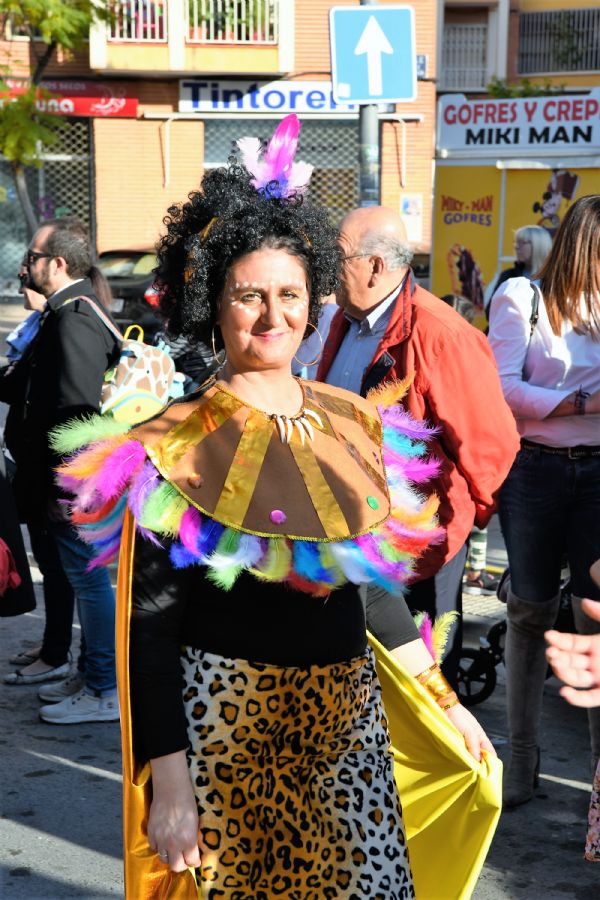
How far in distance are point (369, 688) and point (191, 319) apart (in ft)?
2.76

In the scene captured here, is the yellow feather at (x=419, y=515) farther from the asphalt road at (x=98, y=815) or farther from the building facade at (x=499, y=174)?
the building facade at (x=499, y=174)

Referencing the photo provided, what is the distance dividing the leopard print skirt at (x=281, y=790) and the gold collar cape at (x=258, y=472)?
28cm

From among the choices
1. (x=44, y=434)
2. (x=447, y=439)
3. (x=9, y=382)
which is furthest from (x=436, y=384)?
(x=9, y=382)

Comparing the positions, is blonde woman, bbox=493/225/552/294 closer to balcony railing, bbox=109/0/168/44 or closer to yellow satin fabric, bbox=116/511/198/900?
yellow satin fabric, bbox=116/511/198/900

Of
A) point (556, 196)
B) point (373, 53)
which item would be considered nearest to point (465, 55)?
point (556, 196)

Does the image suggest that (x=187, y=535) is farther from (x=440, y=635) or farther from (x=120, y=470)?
(x=440, y=635)

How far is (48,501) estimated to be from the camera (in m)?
4.88

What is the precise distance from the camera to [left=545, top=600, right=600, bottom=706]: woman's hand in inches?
72.6

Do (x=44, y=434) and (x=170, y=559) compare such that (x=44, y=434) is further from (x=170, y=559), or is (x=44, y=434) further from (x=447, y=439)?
(x=170, y=559)

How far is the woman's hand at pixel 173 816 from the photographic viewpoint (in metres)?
2.17

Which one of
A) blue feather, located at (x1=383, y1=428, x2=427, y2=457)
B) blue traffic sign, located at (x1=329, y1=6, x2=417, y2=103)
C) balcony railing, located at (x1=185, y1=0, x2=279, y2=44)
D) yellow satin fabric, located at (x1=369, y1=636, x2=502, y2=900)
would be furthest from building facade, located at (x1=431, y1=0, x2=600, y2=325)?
balcony railing, located at (x1=185, y1=0, x2=279, y2=44)

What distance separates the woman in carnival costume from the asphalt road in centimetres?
154

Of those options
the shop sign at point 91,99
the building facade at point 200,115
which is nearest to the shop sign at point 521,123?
the building facade at point 200,115

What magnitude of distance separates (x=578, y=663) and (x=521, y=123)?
36.3ft
